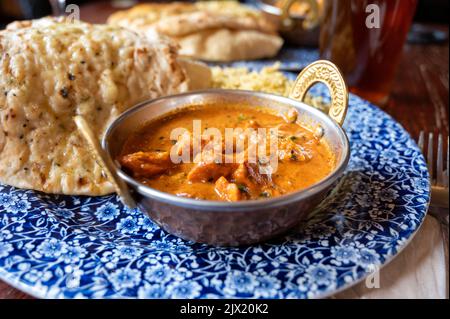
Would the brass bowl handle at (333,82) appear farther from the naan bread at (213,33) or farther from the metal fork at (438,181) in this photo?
the naan bread at (213,33)

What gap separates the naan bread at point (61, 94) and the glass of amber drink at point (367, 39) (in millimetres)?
1640

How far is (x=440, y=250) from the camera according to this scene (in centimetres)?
197

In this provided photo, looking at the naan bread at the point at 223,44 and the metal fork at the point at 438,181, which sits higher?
the naan bread at the point at 223,44

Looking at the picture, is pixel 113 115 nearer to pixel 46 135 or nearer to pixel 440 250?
pixel 46 135

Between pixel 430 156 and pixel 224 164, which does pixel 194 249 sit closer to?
pixel 224 164

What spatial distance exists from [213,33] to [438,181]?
2432mm

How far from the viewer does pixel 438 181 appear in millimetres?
2410

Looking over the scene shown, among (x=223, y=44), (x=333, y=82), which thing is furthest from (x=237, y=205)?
(x=223, y=44)

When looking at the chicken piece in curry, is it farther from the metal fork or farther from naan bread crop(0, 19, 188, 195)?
the metal fork

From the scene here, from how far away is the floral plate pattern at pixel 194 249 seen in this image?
62.3 inches

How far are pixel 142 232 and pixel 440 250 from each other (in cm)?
138

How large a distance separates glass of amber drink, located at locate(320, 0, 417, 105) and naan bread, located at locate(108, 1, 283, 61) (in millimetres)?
672

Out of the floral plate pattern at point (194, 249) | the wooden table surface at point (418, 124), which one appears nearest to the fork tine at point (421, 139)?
the wooden table surface at point (418, 124)

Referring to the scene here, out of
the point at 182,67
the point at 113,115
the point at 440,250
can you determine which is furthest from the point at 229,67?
the point at 440,250
